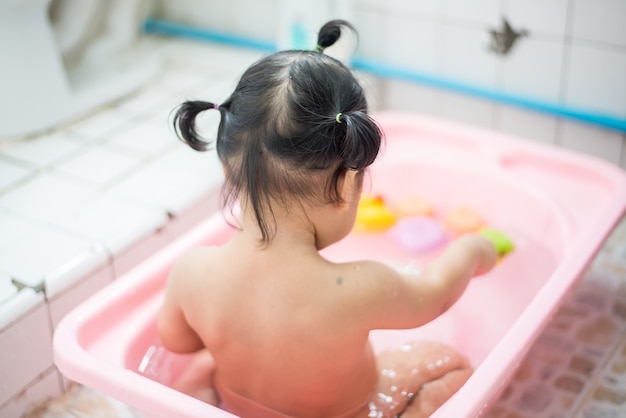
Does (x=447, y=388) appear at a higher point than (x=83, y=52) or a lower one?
lower

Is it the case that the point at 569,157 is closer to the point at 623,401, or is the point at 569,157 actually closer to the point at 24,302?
the point at 623,401

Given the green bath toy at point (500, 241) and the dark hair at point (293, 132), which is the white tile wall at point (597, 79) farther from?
the dark hair at point (293, 132)

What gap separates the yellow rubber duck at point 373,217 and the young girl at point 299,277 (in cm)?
43

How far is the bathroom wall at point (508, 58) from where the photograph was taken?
5.02 ft

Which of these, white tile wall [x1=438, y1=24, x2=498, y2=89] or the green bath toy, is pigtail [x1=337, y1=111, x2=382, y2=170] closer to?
the green bath toy

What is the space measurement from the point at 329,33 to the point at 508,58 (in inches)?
30.7

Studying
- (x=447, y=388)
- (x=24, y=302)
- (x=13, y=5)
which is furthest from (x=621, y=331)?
(x=13, y=5)

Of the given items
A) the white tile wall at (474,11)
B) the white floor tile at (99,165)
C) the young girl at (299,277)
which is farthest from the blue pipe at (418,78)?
the young girl at (299,277)

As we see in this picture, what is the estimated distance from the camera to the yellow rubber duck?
1.47 meters

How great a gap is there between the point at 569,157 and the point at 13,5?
1.11m

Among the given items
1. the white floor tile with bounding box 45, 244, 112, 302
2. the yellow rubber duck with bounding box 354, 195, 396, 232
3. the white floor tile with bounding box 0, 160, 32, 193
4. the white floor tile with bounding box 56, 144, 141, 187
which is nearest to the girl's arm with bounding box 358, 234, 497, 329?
the yellow rubber duck with bounding box 354, 195, 396, 232

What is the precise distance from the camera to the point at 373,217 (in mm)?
1469

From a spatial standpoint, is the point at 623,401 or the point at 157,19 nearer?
the point at 623,401

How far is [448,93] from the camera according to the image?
1.77m
